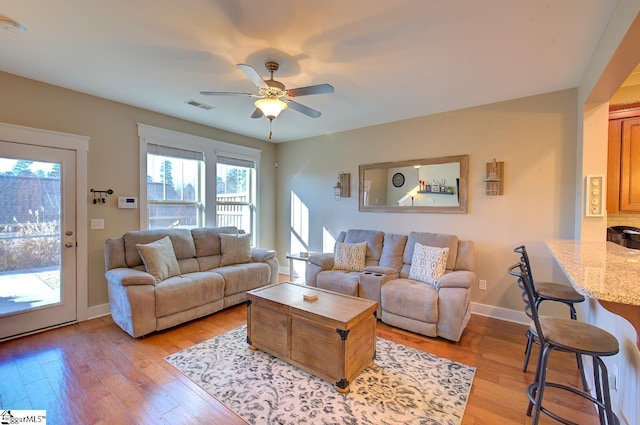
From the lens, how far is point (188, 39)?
2262 mm

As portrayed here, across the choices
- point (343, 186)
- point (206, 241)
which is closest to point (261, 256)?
point (206, 241)

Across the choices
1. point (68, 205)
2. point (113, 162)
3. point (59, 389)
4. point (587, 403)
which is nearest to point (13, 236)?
point (68, 205)

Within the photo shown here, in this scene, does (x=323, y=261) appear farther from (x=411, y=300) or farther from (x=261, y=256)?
(x=411, y=300)

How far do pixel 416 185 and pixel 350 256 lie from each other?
141 centimetres

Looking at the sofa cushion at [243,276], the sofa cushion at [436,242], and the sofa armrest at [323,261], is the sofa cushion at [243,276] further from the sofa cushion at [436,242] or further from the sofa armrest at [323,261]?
the sofa cushion at [436,242]

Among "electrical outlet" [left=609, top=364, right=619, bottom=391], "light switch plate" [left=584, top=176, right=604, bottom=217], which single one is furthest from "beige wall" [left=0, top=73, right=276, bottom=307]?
"light switch plate" [left=584, top=176, right=604, bottom=217]

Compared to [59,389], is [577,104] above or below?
above

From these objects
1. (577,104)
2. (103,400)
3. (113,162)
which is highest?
(577,104)

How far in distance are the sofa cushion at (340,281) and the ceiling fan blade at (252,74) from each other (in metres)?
2.42

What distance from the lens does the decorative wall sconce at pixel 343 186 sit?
488 cm

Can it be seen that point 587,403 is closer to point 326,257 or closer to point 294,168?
point 326,257

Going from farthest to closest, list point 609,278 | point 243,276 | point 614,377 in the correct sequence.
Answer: point 243,276
point 614,377
point 609,278

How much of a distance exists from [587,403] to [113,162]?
5.24 m

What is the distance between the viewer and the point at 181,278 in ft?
11.2
